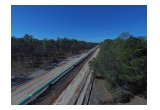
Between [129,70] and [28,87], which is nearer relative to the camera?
[129,70]

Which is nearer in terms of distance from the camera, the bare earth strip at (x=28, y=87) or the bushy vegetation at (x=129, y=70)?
the bushy vegetation at (x=129, y=70)

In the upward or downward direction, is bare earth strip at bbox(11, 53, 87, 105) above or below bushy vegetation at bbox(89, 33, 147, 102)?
below

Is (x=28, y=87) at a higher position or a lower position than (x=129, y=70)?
lower

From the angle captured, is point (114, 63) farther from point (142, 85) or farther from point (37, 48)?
point (37, 48)

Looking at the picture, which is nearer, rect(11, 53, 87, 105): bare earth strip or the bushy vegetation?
the bushy vegetation

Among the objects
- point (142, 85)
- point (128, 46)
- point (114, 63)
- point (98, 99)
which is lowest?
point (98, 99)

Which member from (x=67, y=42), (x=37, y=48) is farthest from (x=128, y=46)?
(x=67, y=42)

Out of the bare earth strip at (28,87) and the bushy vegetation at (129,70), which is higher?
the bushy vegetation at (129,70)

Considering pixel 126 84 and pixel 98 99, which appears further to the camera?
pixel 126 84
